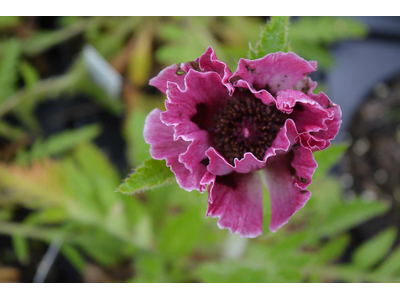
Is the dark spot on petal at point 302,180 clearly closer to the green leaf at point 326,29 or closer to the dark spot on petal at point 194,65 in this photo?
the dark spot on petal at point 194,65

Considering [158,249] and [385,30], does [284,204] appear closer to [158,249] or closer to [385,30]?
[158,249]

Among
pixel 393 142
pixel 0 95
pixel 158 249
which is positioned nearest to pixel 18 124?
pixel 0 95

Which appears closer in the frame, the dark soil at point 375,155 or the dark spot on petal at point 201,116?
the dark spot on petal at point 201,116

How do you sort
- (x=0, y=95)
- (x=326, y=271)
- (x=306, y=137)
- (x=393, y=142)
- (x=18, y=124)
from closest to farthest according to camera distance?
1. (x=306, y=137)
2. (x=326, y=271)
3. (x=0, y=95)
4. (x=393, y=142)
5. (x=18, y=124)

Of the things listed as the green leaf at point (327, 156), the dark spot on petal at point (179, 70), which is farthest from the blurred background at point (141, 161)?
the dark spot on petal at point (179, 70)

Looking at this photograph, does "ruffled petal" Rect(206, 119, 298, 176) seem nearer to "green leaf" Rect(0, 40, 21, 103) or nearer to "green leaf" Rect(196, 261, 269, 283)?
"green leaf" Rect(196, 261, 269, 283)

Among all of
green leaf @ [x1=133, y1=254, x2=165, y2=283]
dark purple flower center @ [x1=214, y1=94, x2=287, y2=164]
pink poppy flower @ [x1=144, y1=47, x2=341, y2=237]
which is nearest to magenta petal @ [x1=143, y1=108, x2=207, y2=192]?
pink poppy flower @ [x1=144, y1=47, x2=341, y2=237]
